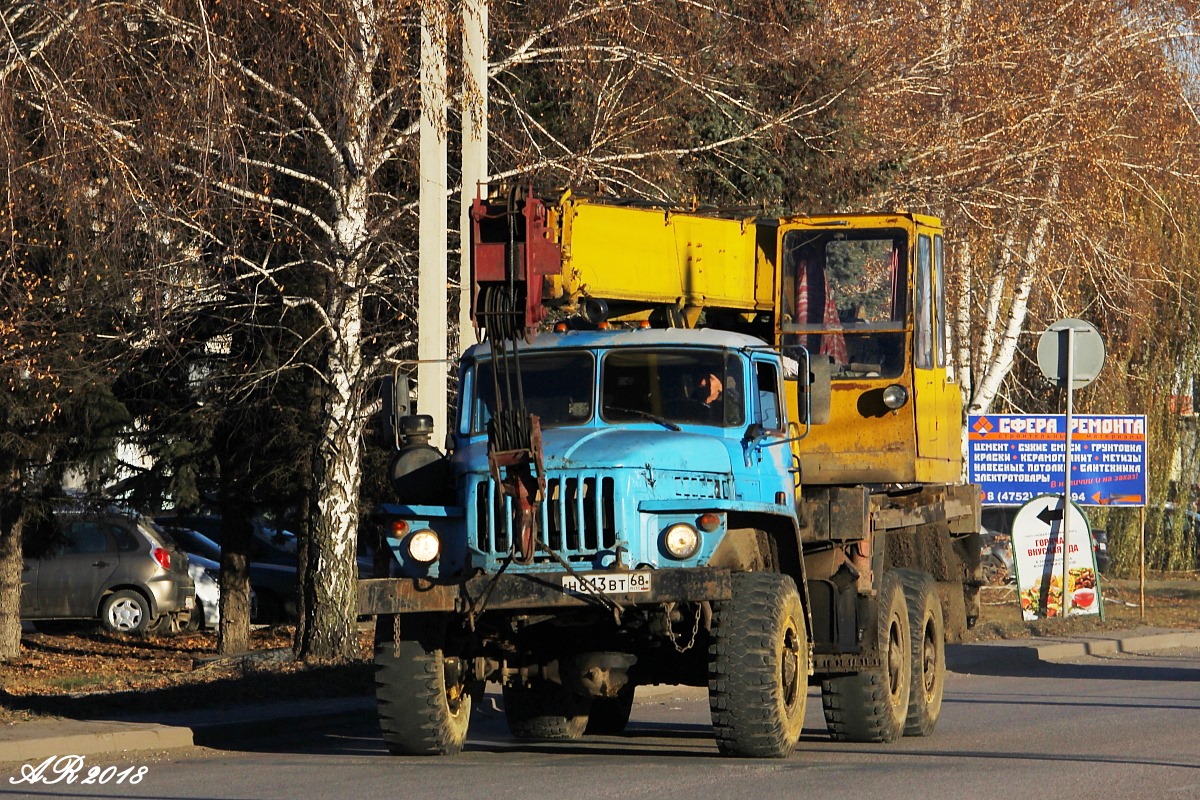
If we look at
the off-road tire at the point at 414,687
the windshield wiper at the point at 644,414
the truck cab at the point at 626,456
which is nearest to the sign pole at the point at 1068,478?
the truck cab at the point at 626,456

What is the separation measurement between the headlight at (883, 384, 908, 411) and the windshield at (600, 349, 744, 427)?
1687 millimetres

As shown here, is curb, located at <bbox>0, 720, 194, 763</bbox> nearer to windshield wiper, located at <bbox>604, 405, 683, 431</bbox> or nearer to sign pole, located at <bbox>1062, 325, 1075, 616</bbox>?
windshield wiper, located at <bbox>604, 405, 683, 431</bbox>

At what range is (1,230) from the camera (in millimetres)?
13484

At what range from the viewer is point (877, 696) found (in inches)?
480

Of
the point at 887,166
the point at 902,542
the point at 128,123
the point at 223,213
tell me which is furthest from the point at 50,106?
the point at 887,166

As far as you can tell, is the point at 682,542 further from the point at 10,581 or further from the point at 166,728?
the point at 10,581

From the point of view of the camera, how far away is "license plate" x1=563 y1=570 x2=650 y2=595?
10.4m

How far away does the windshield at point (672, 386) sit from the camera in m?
11.8

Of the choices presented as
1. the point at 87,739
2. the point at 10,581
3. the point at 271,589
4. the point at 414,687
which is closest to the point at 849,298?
the point at 414,687

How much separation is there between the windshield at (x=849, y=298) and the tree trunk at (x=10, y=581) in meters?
11.2

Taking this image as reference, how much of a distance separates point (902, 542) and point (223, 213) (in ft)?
21.0

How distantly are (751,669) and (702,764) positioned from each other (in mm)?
820

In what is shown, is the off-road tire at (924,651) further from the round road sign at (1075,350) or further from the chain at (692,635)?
the round road sign at (1075,350)

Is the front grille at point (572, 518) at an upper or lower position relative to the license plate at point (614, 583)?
upper
